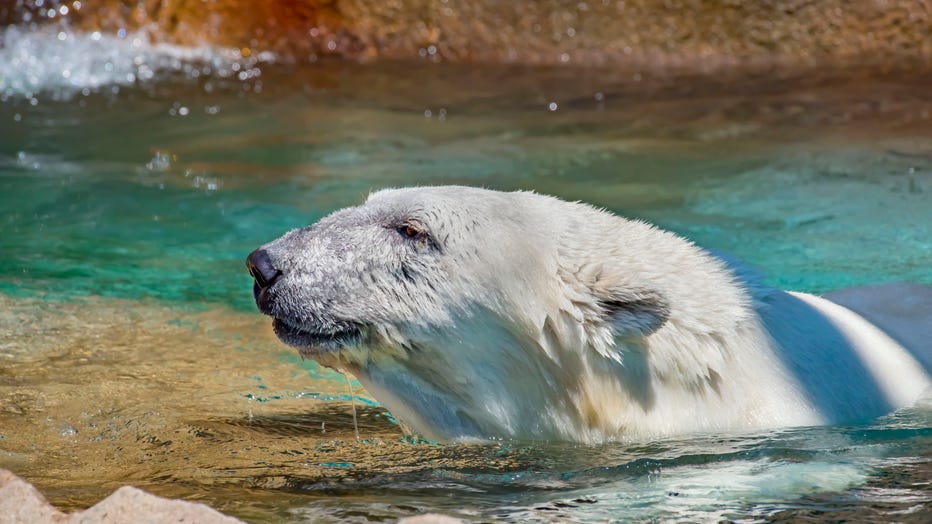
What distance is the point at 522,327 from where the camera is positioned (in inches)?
139

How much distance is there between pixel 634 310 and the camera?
3.42 meters

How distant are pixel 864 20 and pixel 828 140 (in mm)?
2366

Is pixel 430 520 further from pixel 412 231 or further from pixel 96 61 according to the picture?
pixel 96 61

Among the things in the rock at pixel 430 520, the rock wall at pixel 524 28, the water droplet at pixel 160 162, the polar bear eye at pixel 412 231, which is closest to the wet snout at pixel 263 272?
the polar bear eye at pixel 412 231

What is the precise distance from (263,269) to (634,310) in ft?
3.37

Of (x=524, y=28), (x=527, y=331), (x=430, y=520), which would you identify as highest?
(x=524, y=28)

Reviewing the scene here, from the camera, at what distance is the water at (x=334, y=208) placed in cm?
327

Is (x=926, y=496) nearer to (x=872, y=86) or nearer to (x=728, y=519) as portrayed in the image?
(x=728, y=519)

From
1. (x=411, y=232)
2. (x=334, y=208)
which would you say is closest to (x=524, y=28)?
(x=334, y=208)

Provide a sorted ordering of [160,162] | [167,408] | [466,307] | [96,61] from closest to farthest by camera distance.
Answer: [466,307]
[167,408]
[160,162]
[96,61]

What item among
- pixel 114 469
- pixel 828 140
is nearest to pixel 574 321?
pixel 114 469

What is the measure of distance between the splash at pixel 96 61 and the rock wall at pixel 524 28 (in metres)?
0.13

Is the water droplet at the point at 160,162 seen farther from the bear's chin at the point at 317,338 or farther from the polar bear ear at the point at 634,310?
the polar bear ear at the point at 634,310

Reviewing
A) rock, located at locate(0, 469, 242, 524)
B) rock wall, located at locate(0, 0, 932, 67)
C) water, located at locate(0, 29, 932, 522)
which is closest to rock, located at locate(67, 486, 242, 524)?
rock, located at locate(0, 469, 242, 524)
